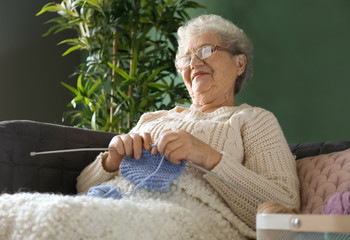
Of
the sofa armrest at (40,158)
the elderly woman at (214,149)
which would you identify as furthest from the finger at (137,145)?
the sofa armrest at (40,158)

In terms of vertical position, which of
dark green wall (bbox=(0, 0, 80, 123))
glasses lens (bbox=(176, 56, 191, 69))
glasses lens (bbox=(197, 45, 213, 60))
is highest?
glasses lens (bbox=(197, 45, 213, 60))

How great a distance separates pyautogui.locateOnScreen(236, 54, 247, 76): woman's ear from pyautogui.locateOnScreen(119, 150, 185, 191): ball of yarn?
58cm

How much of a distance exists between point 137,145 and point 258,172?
1.19 ft

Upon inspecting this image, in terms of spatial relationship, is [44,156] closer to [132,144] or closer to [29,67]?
[132,144]

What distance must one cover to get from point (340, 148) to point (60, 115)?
8.96 feet

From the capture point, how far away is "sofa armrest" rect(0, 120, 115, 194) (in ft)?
4.74

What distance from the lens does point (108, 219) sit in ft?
3.10

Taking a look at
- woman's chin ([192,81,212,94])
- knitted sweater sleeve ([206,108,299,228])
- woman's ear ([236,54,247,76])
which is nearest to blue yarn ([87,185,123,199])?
knitted sweater sleeve ([206,108,299,228])

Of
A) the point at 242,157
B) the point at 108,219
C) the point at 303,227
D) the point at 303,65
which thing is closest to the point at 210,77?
the point at 242,157

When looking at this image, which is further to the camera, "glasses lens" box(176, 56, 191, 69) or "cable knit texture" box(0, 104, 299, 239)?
"glasses lens" box(176, 56, 191, 69)

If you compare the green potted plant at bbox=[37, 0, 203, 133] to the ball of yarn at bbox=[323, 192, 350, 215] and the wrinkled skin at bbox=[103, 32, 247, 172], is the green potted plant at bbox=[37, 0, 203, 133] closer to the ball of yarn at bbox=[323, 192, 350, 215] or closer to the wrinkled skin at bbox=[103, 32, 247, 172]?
the wrinkled skin at bbox=[103, 32, 247, 172]

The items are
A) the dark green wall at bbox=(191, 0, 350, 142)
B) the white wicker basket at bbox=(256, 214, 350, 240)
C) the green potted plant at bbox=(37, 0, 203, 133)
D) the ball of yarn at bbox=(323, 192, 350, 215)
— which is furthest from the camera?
the green potted plant at bbox=(37, 0, 203, 133)

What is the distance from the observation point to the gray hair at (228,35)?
1.71 m

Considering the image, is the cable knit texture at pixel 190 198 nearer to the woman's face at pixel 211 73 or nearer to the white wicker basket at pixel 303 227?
the woman's face at pixel 211 73
